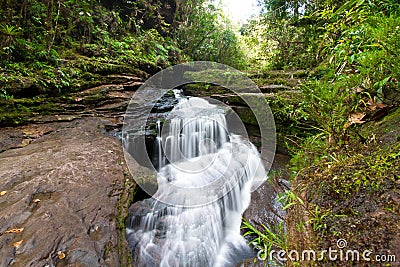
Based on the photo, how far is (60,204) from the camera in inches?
100

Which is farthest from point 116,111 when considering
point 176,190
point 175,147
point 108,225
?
point 108,225

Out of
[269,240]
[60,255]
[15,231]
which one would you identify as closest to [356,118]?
[269,240]

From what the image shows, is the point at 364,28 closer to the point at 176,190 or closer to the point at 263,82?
the point at 176,190

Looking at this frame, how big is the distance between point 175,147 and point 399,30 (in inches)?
197

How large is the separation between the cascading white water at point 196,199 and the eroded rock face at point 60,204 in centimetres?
86

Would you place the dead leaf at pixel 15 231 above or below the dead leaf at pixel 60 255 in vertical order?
above

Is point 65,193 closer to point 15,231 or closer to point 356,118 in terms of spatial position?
point 15,231

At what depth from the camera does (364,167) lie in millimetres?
1062

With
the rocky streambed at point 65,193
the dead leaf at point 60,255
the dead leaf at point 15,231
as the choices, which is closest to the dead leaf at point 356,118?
the rocky streambed at point 65,193

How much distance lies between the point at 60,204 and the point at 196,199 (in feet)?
7.37

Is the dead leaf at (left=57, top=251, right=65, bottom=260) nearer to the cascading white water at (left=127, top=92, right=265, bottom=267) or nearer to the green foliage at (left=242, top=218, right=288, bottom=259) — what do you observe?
the cascading white water at (left=127, top=92, right=265, bottom=267)

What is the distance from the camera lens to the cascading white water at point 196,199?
3.16 meters

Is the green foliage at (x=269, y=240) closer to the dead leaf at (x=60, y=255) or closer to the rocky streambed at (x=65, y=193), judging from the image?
the rocky streambed at (x=65, y=193)

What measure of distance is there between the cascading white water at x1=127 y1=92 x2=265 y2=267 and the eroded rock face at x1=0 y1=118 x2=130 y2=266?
2.82ft
